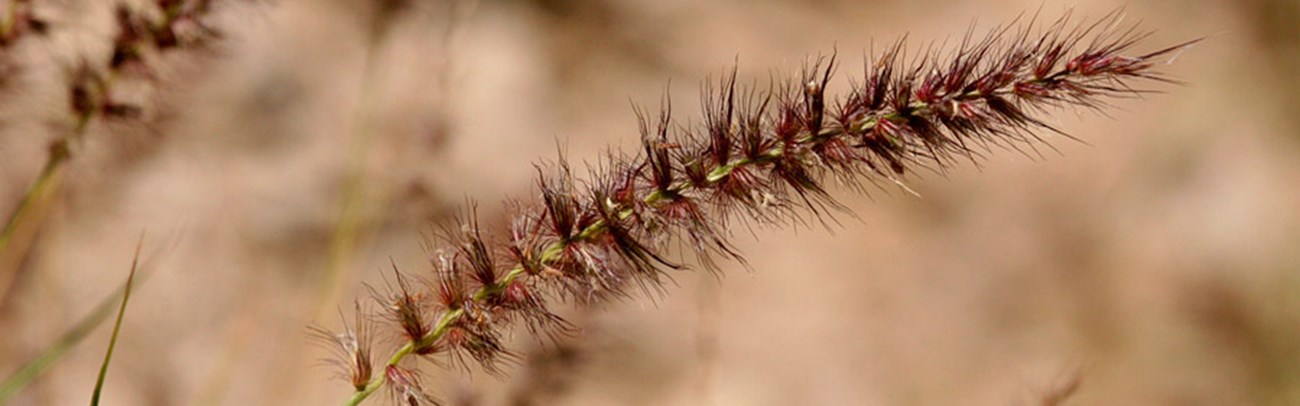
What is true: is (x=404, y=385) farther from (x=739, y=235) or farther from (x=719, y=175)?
(x=739, y=235)

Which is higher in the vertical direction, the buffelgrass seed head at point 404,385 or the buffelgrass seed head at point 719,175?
the buffelgrass seed head at point 719,175

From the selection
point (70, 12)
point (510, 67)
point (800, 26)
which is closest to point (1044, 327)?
point (800, 26)

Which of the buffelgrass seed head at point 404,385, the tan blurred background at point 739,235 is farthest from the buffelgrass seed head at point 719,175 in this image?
the tan blurred background at point 739,235

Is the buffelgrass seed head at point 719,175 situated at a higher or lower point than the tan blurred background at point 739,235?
lower

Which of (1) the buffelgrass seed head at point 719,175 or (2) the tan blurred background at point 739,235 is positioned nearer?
(1) the buffelgrass seed head at point 719,175

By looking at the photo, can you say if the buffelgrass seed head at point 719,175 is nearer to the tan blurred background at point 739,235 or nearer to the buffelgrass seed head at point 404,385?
the buffelgrass seed head at point 404,385

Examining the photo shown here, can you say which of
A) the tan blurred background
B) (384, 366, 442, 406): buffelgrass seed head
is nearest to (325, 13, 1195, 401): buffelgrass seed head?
(384, 366, 442, 406): buffelgrass seed head

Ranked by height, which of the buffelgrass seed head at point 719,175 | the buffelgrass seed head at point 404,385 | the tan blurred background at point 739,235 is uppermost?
the tan blurred background at point 739,235

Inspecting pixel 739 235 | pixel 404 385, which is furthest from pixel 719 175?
pixel 739 235

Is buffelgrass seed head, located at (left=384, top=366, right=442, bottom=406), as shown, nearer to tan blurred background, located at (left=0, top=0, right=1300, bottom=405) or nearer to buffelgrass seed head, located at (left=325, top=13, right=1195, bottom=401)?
buffelgrass seed head, located at (left=325, top=13, right=1195, bottom=401)

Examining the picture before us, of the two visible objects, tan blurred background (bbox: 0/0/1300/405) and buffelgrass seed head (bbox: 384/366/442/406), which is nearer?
buffelgrass seed head (bbox: 384/366/442/406)
